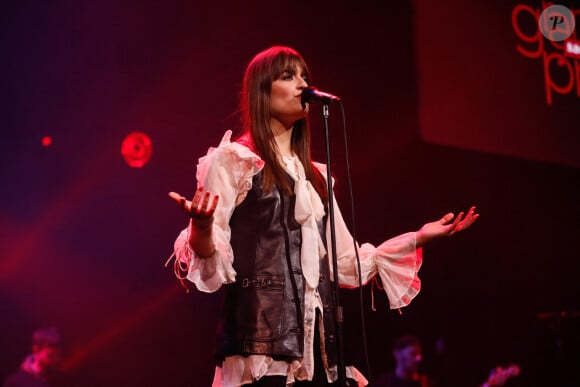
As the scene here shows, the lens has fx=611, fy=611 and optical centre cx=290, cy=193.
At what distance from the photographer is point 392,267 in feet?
7.71

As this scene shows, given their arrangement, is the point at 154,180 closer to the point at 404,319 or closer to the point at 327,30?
the point at 327,30

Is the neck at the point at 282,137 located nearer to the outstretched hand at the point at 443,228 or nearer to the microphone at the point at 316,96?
the microphone at the point at 316,96

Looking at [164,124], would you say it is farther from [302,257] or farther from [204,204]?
[204,204]

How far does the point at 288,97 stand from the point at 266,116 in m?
0.11

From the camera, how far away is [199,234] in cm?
182

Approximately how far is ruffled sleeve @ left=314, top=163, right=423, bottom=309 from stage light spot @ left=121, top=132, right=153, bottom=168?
2.91 m

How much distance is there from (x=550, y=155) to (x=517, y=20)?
114 centimetres

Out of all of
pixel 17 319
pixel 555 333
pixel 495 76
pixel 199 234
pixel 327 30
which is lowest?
pixel 555 333

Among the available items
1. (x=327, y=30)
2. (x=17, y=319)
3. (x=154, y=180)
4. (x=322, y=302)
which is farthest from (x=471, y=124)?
(x=17, y=319)

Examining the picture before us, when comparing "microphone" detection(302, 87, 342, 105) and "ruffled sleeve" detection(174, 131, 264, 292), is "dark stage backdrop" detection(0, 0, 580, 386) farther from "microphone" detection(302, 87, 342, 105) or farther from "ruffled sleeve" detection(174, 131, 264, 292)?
"ruffled sleeve" detection(174, 131, 264, 292)

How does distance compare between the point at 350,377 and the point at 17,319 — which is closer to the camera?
the point at 350,377

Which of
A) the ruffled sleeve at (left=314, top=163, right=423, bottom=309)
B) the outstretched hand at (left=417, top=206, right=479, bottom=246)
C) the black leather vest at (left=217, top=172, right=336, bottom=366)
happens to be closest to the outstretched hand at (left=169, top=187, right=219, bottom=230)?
the black leather vest at (left=217, top=172, right=336, bottom=366)

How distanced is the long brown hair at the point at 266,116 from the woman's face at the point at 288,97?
0.06ft

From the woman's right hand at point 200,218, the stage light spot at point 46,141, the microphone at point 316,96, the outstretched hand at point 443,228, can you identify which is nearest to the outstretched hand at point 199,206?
the woman's right hand at point 200,218
